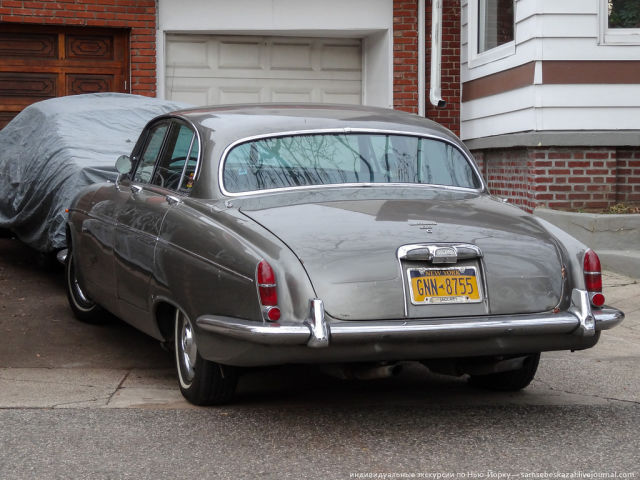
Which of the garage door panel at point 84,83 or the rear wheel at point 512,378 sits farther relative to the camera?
the garage door panel at point 84,83

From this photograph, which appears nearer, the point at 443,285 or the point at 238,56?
the point at 443,285

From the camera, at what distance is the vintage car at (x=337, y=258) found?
469 centimetres

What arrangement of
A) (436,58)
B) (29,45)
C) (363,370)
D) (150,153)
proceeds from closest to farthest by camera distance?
1. (363,370)
2. (150,153)
3. (436,58)
4. (29,45)

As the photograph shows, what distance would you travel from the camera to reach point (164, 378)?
20.6ft

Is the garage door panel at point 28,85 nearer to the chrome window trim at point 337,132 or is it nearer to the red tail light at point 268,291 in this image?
the chrome window trim at point 337,132

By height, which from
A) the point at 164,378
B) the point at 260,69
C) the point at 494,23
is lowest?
the point at 164,378

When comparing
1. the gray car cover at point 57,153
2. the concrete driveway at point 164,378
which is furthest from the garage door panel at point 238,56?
the concrete driveway at point 164,378

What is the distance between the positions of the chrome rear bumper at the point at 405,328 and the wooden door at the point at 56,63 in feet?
32.4

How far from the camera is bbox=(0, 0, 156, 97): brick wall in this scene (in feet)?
44.7

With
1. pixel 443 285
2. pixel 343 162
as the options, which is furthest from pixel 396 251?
pixel 343 162

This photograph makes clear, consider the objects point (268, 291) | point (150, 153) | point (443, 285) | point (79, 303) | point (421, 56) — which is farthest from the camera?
point (421, 56)

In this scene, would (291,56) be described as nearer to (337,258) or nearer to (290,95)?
(290,95)

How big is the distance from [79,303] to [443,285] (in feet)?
12.7

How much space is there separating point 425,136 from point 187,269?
1679 mm
